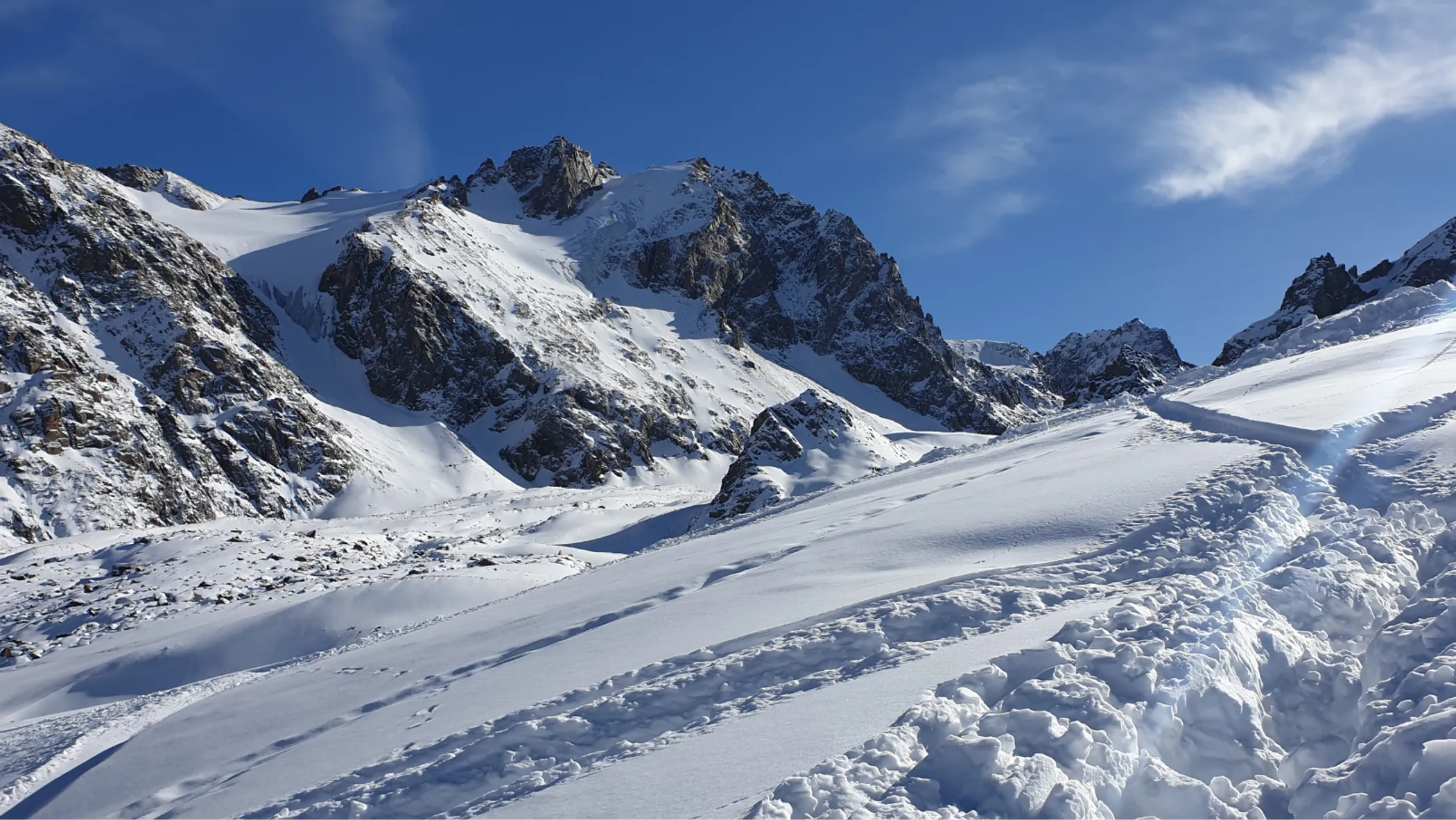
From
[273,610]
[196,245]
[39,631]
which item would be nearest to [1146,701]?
[273,610]

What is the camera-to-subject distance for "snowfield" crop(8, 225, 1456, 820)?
180 inches

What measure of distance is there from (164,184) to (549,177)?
52034mm

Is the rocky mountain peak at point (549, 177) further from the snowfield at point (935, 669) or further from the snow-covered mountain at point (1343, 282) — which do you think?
the snowfield at point (935, 669)

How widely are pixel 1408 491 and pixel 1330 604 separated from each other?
12.3 feet

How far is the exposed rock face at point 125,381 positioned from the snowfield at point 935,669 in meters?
30.2

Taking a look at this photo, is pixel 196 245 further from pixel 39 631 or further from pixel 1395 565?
pixel 1395 565

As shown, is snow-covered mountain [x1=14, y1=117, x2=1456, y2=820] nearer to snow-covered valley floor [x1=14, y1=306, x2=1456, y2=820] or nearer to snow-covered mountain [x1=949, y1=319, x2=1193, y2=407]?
snow-covered valley floor [x1=14, y1=306, x2=1456, y2=820]

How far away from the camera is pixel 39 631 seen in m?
21.1

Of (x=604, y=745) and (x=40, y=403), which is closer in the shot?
(x=604, y=745)

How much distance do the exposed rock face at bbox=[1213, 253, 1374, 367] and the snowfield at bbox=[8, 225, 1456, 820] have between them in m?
77.2

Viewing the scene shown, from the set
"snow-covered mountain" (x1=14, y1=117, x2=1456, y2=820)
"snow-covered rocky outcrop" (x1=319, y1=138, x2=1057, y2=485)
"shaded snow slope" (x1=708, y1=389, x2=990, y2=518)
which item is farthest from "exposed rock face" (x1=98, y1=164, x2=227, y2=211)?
"shaded snow slope" (x1=708, y1=389, x2=990, y2=518)

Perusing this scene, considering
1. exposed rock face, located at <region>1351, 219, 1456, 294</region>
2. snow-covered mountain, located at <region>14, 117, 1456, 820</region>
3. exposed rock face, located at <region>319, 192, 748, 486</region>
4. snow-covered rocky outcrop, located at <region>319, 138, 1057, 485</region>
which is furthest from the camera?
exposed rock face, located at <region>1351, 219, 1456, 294</region>

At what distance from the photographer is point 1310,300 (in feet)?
303

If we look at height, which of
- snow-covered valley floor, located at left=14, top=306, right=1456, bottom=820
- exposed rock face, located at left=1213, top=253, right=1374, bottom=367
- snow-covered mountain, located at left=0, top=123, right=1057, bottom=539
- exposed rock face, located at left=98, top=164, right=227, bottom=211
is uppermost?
exposed rock face, located at left=98, top=164, right=227, bottom=211
